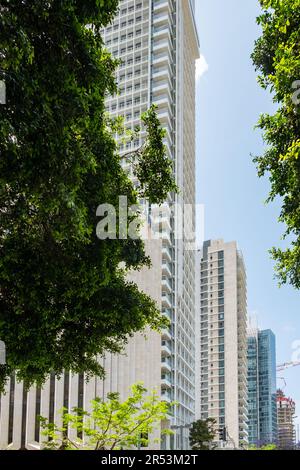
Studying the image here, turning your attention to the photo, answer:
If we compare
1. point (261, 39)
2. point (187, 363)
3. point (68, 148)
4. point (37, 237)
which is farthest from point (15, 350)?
point (187, 363)

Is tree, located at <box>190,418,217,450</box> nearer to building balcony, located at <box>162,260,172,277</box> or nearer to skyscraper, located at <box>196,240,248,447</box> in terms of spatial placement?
building balcony, located at <box>162,260,172,277</box>

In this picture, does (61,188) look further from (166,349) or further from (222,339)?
(222,339)

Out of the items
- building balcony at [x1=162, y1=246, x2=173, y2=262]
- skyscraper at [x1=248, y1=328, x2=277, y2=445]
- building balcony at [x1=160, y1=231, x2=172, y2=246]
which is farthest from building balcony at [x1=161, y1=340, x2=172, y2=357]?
skyscraper at [x1=248, y1=328, x2=277, y2=445]

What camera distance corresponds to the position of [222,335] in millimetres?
124062

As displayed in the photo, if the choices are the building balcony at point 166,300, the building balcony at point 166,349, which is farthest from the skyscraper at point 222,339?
the building balcony at point 166,300

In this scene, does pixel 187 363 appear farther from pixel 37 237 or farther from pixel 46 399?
pixel 37 237

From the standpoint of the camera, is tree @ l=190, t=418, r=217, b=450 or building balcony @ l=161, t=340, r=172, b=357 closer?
building balcony @ l=161, t=340, r=172, b=357

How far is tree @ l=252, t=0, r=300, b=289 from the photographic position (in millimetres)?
11680

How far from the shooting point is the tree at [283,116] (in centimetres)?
1168

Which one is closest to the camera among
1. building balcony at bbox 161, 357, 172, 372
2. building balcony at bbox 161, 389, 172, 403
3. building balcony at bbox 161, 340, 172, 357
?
building balcony at bbox 161, 389, 172, 403

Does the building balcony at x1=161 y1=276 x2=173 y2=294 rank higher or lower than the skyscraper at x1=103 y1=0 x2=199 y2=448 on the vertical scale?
lower

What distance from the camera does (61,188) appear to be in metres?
9.87

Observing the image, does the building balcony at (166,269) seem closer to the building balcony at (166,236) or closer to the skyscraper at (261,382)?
the building balcony at (166,236)

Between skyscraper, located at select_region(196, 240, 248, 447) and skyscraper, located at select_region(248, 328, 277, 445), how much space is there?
3794 centimetres
